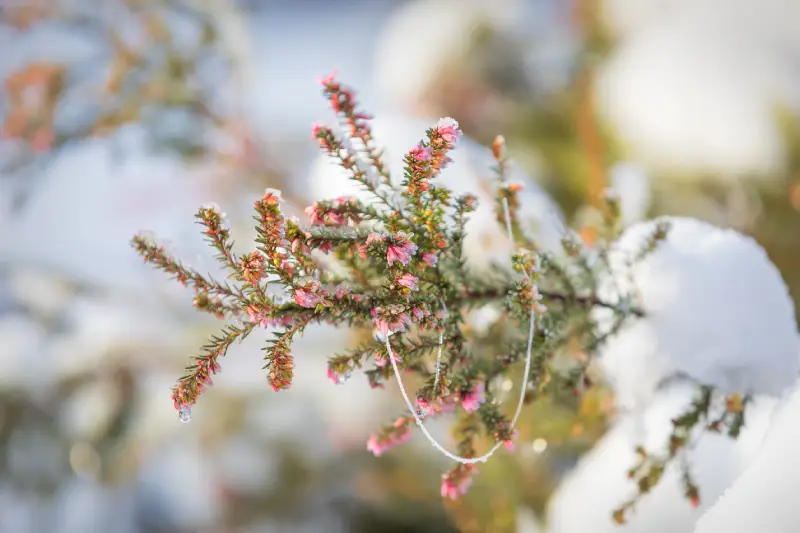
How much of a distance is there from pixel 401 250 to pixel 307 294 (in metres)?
0.05

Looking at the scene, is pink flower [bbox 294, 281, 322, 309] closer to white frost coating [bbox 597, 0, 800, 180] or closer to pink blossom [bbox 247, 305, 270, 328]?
pink blossom [bbox 247, 305, 270, 328]

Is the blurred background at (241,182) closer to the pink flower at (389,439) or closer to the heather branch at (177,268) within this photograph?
the pink flower at (389,439)

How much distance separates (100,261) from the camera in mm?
757

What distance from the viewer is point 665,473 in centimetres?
44

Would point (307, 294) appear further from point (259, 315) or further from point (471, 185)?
point (471, 185)

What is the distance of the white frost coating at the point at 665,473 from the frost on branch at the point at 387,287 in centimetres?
10

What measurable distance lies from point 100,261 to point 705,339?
0.67m

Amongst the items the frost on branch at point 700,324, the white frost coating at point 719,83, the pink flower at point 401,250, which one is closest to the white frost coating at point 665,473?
the frost on branch at point 700,324

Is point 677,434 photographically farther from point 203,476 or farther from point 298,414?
point 203,476

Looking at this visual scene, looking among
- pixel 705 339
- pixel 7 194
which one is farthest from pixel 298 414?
pixel 705 339

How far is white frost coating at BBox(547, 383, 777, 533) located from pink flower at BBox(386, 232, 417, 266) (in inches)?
9.8

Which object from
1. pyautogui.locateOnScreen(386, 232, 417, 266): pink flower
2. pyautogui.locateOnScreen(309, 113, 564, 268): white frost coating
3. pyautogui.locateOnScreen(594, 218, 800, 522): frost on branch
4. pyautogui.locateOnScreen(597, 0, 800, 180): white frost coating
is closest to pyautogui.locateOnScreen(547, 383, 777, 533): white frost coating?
pyautogui.locateOnScreen(594, 218, 800, 522): frost on branch

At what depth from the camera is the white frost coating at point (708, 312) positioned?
0.38 m

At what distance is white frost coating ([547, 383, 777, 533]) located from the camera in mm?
414
